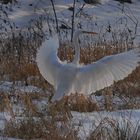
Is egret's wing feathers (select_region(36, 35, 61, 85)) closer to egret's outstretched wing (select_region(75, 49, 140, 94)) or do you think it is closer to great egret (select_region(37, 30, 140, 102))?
great egret (select_region(37, 30, 140, 102))

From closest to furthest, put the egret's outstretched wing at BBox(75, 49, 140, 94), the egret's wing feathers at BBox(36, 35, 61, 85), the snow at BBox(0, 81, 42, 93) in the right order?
1. the egret's outstretched wing at BBox(75, 49, 140, 94)
2. the egret's wing feathers at BBox(36, 35, 61, 85)
3. the snow at BBox(0, 81, 42, 93)

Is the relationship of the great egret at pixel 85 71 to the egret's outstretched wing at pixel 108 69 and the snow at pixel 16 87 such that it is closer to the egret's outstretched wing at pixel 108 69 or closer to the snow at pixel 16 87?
the egret's outstretched wing at pixel 108 69

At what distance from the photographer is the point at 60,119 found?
202 inches

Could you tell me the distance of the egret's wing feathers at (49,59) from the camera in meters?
5.74

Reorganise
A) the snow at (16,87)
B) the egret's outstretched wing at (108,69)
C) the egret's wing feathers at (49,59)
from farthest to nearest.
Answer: the snow at (16,87) → the egret's wing feathers at (49,59) → the egret's outstretched wing at (108,69)

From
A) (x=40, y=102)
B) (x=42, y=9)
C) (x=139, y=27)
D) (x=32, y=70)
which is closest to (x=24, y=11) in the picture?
(x=42, y=9)

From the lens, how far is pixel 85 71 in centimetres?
547

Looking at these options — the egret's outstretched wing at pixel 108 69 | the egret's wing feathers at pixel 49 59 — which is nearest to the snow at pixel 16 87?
the egret's wing feathers at pixel 49 59

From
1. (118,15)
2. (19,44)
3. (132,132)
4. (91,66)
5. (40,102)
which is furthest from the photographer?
(118,15)

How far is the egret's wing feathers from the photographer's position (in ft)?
18.8

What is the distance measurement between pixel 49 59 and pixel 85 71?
0.48 m

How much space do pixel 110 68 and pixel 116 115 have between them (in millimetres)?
450

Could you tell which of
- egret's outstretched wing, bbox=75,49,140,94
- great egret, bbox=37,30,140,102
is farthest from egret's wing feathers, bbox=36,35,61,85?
egret's outstretched wing, bbox=75,49,140,94

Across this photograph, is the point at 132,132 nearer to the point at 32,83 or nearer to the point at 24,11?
the point at 32,83
